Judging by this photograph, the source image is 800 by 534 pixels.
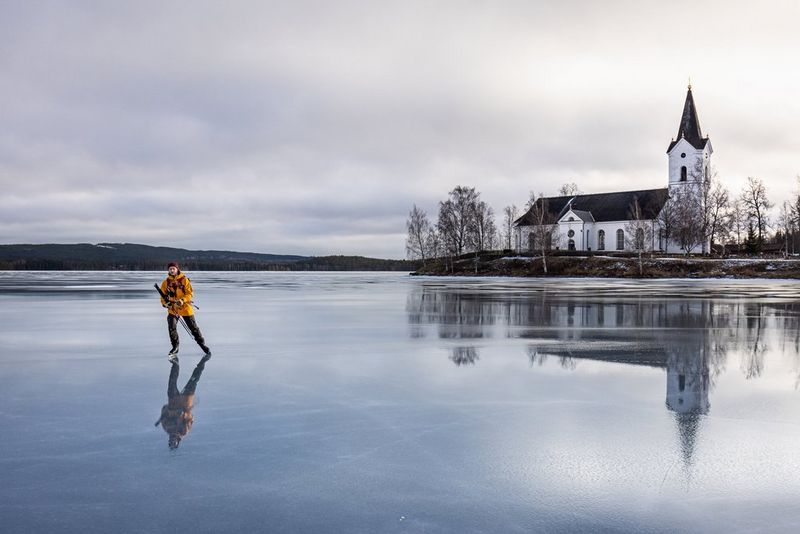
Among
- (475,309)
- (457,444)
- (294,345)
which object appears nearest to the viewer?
(457,444)

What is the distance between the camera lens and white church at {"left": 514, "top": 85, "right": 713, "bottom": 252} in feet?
277

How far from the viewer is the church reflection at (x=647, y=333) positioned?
830 cm

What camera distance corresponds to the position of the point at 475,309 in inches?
821

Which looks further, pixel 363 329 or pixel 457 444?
pixel 363 329

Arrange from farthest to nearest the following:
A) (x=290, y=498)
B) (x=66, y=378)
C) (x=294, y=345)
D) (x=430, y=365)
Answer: (x=294, y=345) < (x=430, y=365) < (x=66, y=378) < (x=290, y=498)

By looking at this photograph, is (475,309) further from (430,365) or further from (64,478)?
(64,478)

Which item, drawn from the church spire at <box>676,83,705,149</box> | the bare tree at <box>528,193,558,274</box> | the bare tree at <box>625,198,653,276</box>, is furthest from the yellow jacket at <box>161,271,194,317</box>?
the church spire at <box>676,83,705,149</box>

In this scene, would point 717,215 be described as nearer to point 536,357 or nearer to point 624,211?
point 624,211

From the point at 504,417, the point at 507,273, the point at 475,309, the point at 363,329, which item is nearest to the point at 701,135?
the point at 507,273

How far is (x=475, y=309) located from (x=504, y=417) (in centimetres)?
1454

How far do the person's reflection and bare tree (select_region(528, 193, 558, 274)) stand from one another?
211 feet

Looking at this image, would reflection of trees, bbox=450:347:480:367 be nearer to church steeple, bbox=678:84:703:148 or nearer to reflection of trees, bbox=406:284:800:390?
reflection of trees, bbox=406:284:800:390

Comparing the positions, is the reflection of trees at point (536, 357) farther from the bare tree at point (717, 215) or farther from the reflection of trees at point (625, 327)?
the bare tree at point (717, 215)

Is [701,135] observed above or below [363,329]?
above
